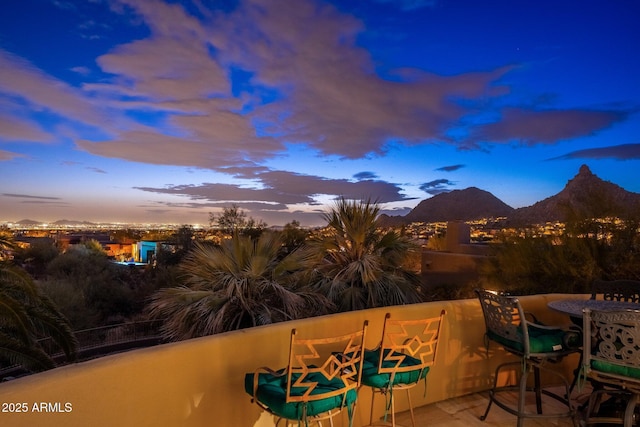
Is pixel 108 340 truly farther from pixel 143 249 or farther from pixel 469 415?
pixel 143 249

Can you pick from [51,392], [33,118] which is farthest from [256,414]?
[33,118]

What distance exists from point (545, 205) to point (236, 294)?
79.1 ft

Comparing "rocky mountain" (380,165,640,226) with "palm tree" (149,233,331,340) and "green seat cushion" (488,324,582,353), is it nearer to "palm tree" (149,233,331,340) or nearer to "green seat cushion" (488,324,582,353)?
"palm tree" (149,233,331,340)

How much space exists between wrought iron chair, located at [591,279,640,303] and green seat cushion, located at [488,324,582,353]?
1572mm

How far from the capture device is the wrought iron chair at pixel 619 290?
4.81 meters

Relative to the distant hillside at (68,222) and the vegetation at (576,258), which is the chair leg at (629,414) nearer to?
the vegetation at (576,258)

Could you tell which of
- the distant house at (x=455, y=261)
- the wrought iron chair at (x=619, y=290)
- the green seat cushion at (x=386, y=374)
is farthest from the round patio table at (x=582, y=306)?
the distant house at (x=455, y=261)

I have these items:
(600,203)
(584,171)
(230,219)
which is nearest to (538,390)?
(600,203)

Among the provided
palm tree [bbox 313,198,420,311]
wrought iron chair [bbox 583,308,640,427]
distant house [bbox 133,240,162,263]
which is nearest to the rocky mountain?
palm tree [bbox 313,198,420,311]

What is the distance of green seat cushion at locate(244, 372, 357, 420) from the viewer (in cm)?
252

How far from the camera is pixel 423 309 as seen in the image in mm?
4230

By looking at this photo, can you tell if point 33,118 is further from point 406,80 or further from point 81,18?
point 406,80

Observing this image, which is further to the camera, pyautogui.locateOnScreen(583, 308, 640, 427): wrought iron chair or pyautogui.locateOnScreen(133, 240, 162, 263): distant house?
pyautogui.locateOnScreen(133, 240, 162, 263): distant house

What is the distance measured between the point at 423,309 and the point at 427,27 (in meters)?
10.2
